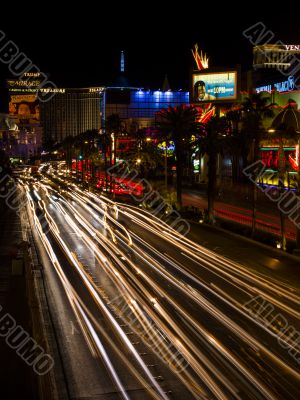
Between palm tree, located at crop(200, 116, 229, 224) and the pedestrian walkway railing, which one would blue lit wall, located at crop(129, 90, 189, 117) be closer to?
the pedestrian walkway railing

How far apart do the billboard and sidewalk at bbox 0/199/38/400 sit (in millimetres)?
50307

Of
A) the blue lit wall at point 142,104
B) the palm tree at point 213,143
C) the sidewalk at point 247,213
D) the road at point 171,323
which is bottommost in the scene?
the sidewalk at point 247,213

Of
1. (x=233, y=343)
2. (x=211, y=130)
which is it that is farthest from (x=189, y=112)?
(x=233, y=343)

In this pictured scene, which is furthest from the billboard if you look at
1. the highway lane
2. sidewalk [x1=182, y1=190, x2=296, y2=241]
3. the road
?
the highway lane

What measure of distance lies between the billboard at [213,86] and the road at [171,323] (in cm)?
4937

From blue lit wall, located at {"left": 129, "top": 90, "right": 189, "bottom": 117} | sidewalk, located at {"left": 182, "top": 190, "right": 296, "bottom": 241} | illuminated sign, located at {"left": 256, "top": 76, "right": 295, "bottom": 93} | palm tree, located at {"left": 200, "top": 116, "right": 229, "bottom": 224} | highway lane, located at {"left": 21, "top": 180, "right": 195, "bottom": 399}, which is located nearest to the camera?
highway lane, located at {"left": 21, "top": 180, "right": 195, "bottom": 399}

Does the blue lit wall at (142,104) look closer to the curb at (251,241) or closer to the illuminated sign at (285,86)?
the illuminated sign at (285,86)

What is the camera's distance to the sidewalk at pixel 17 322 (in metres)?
11.8

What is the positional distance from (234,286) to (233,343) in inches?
258

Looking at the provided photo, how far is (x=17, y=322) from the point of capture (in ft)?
53.4

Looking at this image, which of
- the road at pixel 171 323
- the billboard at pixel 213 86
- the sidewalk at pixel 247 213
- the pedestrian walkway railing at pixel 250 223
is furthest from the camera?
the billboard at pixel 213 86

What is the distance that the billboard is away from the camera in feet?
251

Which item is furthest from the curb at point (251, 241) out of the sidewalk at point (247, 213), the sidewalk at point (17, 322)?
the sidewalk at point (17, 322)

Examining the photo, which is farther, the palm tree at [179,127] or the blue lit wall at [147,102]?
the blue lit wall at [147,102]
